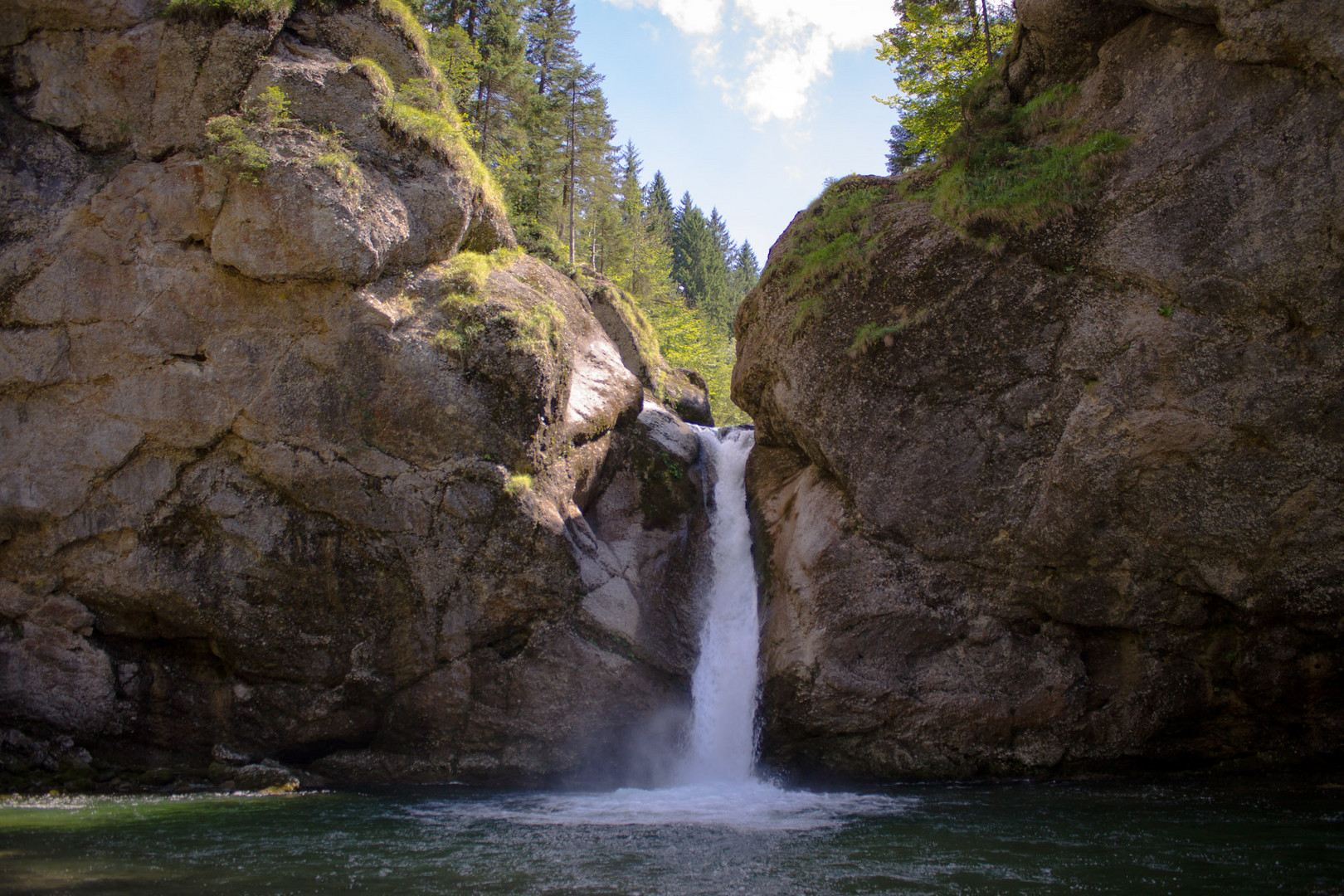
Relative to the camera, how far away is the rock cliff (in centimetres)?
1366

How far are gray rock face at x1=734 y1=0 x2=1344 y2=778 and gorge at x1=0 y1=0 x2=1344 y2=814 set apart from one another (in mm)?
68

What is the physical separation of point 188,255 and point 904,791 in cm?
1536

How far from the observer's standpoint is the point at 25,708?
1336 cm

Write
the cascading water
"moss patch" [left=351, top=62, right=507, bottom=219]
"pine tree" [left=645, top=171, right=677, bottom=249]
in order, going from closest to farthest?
the cascading water
"moss patch" [left=351, top=62, right=507, bottom=219]
"pine tree" [left=645, top=171, right=677, bottom=249]

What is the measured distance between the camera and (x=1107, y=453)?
1247 cm

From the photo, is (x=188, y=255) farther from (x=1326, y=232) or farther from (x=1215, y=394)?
(x=1326, y=232)

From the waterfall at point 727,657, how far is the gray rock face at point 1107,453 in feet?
2.32

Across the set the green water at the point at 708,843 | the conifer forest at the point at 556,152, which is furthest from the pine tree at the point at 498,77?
the green water at the point at 708,843

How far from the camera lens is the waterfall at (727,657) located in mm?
14984

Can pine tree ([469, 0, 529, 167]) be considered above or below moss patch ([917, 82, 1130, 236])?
above

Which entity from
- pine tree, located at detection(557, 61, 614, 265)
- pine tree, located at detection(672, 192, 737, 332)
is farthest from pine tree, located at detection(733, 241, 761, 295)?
pine tree, located at detection(557, 61, 614, 265)

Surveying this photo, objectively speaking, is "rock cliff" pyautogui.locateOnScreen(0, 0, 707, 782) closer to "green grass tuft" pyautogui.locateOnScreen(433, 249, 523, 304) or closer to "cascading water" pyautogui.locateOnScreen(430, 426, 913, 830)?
"green grass tuft" pyautogui.locateOnScreen(433, 249, 523, 304)

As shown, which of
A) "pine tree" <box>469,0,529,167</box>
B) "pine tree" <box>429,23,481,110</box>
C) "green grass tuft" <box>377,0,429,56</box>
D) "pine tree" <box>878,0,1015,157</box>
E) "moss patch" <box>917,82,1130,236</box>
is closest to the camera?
"moss patch" <box>917,82,1130,236</box>

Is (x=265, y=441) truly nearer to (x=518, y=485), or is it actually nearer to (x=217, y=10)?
(x=518, y=485)
